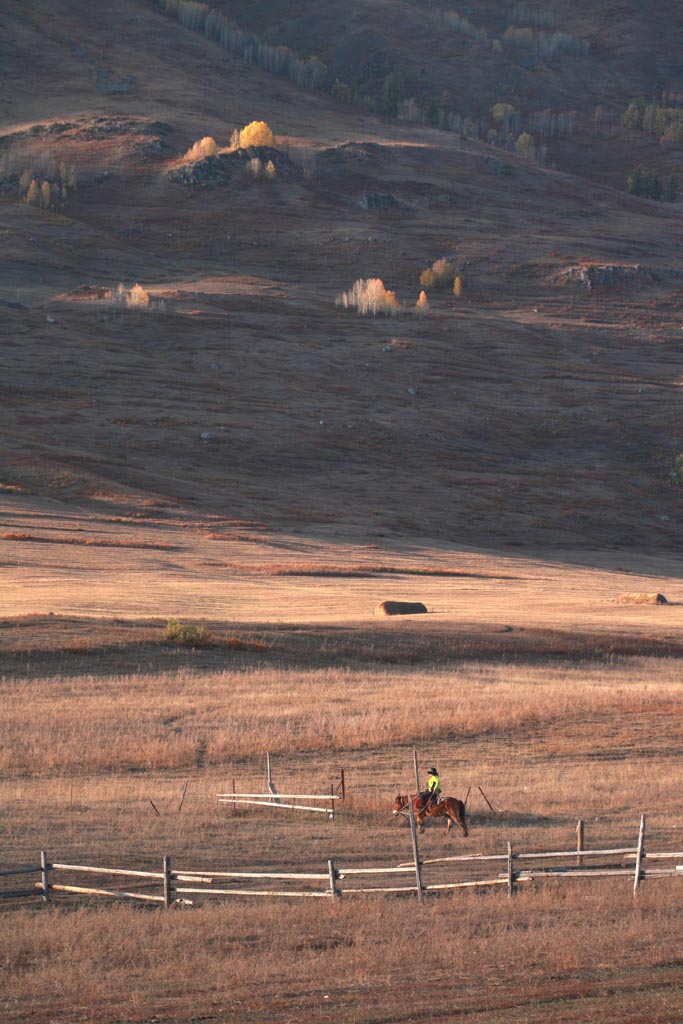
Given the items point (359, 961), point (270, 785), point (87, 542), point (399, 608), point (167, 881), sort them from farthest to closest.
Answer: point (87, 542)
point (399, 608)
point (270, 785)
point (167, 881)
point (359, 961)

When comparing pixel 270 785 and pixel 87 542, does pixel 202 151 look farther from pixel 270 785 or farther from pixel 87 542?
pixel 270 785

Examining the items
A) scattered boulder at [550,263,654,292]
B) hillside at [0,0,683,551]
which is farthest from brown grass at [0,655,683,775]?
scattered boulder at [550,263,654,292]

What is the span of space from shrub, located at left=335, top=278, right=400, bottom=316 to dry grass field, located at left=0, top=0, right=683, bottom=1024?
3297 millimetres

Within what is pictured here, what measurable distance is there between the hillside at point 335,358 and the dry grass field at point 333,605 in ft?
1.79

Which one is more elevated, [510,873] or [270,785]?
[510,873]

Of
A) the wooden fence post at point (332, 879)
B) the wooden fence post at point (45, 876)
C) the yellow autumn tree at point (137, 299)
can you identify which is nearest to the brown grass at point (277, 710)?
the wooden fence post at point (45, 876)

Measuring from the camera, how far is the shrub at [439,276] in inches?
6580

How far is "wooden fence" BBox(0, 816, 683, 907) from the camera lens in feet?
57.3

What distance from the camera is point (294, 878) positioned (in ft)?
58.7

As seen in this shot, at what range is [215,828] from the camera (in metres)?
21.8

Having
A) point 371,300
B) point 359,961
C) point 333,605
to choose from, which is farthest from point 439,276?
point 359,961


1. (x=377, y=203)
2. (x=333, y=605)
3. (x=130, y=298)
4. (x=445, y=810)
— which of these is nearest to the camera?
(x=445, y=810)

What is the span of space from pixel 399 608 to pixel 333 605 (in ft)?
11.4

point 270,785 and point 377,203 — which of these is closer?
point 270,785
